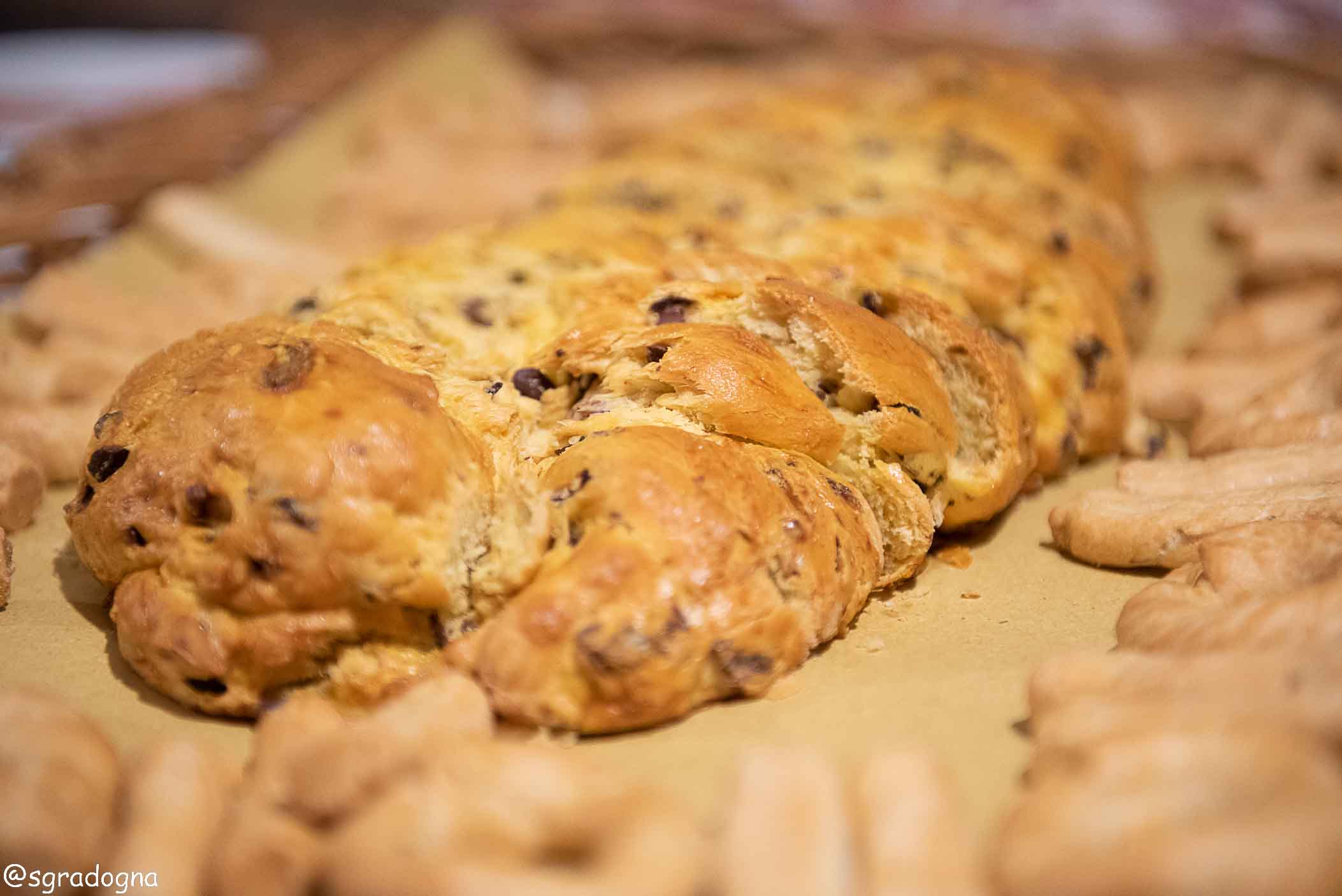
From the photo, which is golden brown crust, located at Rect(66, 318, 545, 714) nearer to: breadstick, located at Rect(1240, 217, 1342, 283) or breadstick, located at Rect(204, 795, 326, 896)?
breadstick, located at Rect(204, 795, 326, 896)

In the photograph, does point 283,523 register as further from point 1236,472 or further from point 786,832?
point 1236,472

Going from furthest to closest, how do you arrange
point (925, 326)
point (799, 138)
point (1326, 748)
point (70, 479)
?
point (799, 138), point (70, 479), point (925, 326), point (1326, 748)

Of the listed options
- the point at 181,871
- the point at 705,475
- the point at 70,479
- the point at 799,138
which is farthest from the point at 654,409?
the point at 799,138

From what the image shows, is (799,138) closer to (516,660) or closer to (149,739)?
(516,660)

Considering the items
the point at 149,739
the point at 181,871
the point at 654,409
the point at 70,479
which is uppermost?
the point at 654,409

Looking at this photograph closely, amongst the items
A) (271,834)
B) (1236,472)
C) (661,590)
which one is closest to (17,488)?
(271,834)

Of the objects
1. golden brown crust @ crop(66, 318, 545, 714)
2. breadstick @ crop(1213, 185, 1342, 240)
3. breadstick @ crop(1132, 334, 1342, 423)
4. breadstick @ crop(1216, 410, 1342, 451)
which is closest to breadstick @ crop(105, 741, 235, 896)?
golden brown crust @ crop(66, 318, 545, 714)
